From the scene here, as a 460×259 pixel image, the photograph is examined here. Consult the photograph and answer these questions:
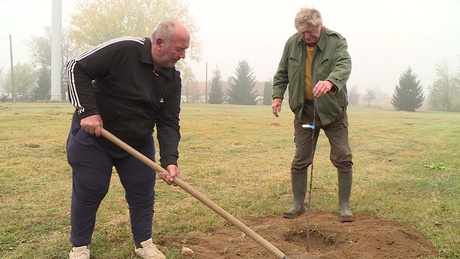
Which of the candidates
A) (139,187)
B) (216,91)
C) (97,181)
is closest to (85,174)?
(97,181)

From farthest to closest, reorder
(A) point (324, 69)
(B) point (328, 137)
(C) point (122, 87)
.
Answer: (B) point (328, 137)
(A) point (324, 69)
(C) point (122, 87)

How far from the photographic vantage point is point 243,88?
205 feet

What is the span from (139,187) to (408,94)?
200 ft

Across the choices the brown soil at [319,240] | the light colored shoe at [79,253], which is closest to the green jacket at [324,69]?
the brown soil at [319,240]

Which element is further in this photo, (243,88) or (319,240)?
(243,88)

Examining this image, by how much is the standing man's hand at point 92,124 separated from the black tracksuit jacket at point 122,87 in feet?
0.12

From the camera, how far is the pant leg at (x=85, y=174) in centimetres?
323

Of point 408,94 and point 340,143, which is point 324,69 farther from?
point 408,94

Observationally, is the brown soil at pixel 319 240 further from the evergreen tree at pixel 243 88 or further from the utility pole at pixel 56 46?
the evergreen tree at pixel 243 88

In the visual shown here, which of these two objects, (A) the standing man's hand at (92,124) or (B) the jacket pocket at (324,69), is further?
(B) the jacket pocket at (324,69)

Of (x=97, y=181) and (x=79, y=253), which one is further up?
(x=97, y=181)

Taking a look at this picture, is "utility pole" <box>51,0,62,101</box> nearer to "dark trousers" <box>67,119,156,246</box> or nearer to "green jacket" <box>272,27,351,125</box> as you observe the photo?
"green jacket" <box>272,27,351,125</box>

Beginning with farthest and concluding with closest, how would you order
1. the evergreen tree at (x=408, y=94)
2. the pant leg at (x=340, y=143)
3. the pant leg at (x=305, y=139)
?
the evergreen tree at (x=408, y=94) < the pant leg at (x=305, y=139) < the pant leg at (x=340, y=143)

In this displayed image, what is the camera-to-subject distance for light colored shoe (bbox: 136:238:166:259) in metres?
3.44
